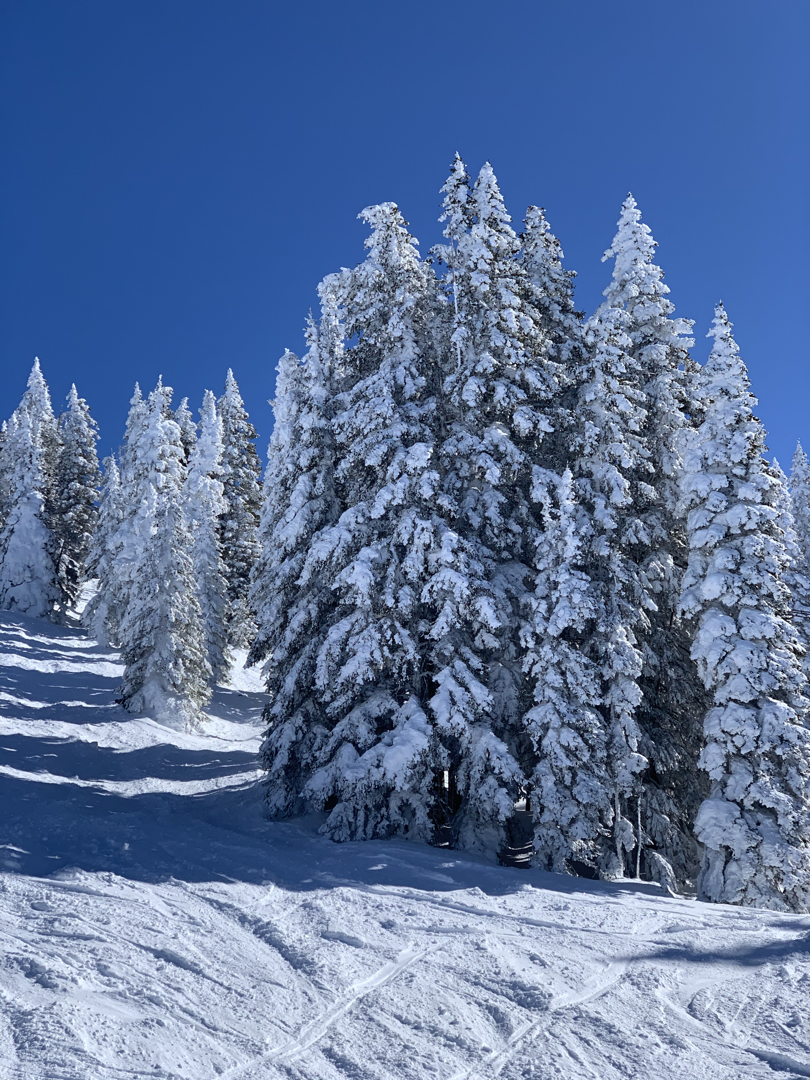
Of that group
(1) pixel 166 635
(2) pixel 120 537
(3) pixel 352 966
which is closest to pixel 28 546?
(2) pixel 120 537

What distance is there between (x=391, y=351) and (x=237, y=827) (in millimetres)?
12346

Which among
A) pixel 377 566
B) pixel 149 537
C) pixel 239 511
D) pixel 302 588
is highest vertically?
pixel 239 511

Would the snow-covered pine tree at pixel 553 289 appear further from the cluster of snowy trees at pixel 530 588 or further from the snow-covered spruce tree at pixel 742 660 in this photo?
the snow-covered spruce tree at pixel 742 660

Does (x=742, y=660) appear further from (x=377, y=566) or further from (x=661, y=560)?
(x=377, y=566)

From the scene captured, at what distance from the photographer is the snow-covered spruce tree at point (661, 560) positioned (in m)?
18.2

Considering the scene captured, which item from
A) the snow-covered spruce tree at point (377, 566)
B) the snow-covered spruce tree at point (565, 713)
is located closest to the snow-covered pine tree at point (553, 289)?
the snow-covered spruce tree at point (377, 566)

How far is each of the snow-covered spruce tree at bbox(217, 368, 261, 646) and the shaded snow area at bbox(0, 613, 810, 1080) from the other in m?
25.5

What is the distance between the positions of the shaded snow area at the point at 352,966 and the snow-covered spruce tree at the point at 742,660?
2406 mm

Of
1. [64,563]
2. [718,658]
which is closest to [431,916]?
[718,658]

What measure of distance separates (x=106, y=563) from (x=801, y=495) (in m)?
41.7

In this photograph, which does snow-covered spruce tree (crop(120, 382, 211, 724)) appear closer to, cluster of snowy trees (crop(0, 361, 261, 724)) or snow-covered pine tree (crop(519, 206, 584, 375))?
cluster of snowy trees (crop(0, 361, 261, 724))

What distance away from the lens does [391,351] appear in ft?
65.1

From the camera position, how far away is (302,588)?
20.0m

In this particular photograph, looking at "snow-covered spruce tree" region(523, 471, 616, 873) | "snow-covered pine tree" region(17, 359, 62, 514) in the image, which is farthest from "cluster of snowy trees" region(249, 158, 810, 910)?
"snow-covered pine tree" region(17, 359, 62, 514)
